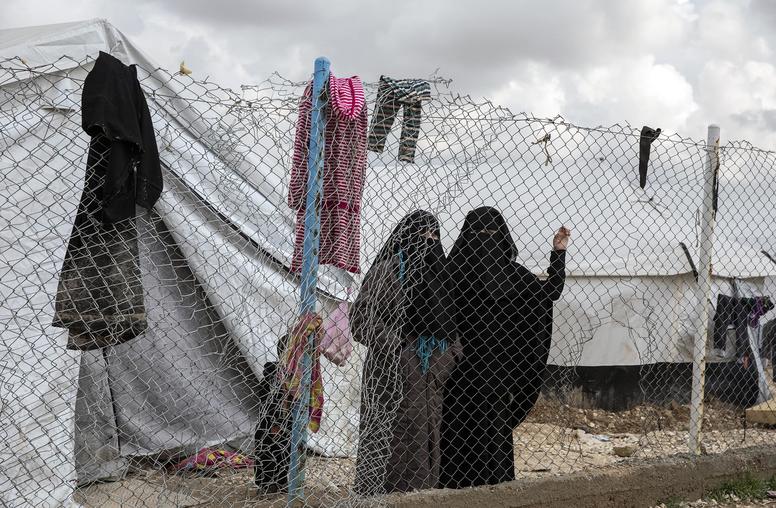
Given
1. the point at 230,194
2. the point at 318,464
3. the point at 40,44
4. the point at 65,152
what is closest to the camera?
the point at 318,464

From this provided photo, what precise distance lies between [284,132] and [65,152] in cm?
153

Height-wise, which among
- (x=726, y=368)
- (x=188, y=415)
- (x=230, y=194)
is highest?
(x=230, y=194)

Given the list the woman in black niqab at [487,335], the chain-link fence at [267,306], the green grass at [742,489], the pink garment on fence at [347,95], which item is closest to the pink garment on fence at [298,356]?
the chain-link fence at [267,306]

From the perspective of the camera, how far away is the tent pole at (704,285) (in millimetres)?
4572

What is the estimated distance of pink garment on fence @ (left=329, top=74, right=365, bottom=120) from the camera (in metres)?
3.51

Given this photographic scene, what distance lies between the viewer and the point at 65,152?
439cm

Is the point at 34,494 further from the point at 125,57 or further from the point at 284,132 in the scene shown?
the point at 125,57

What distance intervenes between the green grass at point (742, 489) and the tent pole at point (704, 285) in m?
0.25

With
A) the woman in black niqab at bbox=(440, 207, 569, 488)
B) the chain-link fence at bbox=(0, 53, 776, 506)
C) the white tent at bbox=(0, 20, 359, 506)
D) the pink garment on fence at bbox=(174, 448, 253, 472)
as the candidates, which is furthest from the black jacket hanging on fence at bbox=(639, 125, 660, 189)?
the pink garment on fence at bbox=(174, 448, 253, 472)

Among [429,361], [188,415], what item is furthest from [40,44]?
[429,361]

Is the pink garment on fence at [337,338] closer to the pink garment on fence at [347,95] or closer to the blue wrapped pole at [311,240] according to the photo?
the blue wrapped pole at [311,240]

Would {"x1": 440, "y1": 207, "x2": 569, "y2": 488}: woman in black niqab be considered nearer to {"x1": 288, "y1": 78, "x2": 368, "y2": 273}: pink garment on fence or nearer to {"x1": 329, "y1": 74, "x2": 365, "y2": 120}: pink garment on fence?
{"x1": 288, "y1": 78, "x2": 368, "y2": 273}: pink garment on fence

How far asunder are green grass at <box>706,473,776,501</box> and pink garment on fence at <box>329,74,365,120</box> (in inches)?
119

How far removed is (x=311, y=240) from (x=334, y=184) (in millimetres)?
290
